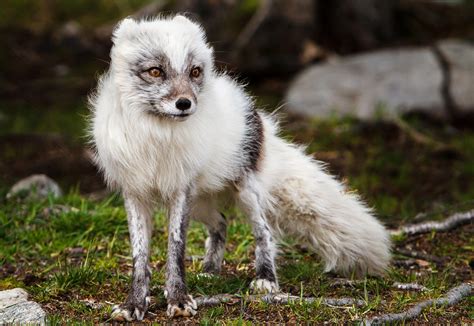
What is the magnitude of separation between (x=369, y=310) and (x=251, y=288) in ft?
2.75

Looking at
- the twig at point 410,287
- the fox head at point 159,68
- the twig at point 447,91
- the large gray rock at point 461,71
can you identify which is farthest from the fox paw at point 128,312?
the large gray rock at point 461,71

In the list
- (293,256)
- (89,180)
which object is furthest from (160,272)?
(89,180)

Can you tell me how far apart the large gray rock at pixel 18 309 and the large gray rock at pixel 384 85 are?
20.2 ft

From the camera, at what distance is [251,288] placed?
205 inches

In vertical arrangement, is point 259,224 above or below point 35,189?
above

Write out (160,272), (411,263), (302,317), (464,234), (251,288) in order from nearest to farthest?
(302,317)
(251,288)
(160,272)
(411,263)
(464,234)

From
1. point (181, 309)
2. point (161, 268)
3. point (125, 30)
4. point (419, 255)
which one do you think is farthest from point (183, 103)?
point (419, 255)

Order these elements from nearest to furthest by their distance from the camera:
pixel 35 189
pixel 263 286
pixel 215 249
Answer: pixel 263 286
pixel 215 249
pixel 35 189

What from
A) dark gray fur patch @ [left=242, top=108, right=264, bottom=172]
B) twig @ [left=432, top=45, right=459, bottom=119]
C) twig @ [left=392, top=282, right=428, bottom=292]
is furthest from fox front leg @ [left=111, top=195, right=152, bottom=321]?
twig @ [left=432, top=45, right=459, bottom=119]

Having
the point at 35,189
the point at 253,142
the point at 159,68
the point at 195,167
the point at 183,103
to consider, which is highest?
the point at 159,68

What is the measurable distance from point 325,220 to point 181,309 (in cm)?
134

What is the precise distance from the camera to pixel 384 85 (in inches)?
417

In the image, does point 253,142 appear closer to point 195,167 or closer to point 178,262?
point 195,167

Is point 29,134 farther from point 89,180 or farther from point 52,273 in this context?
point 52,273
